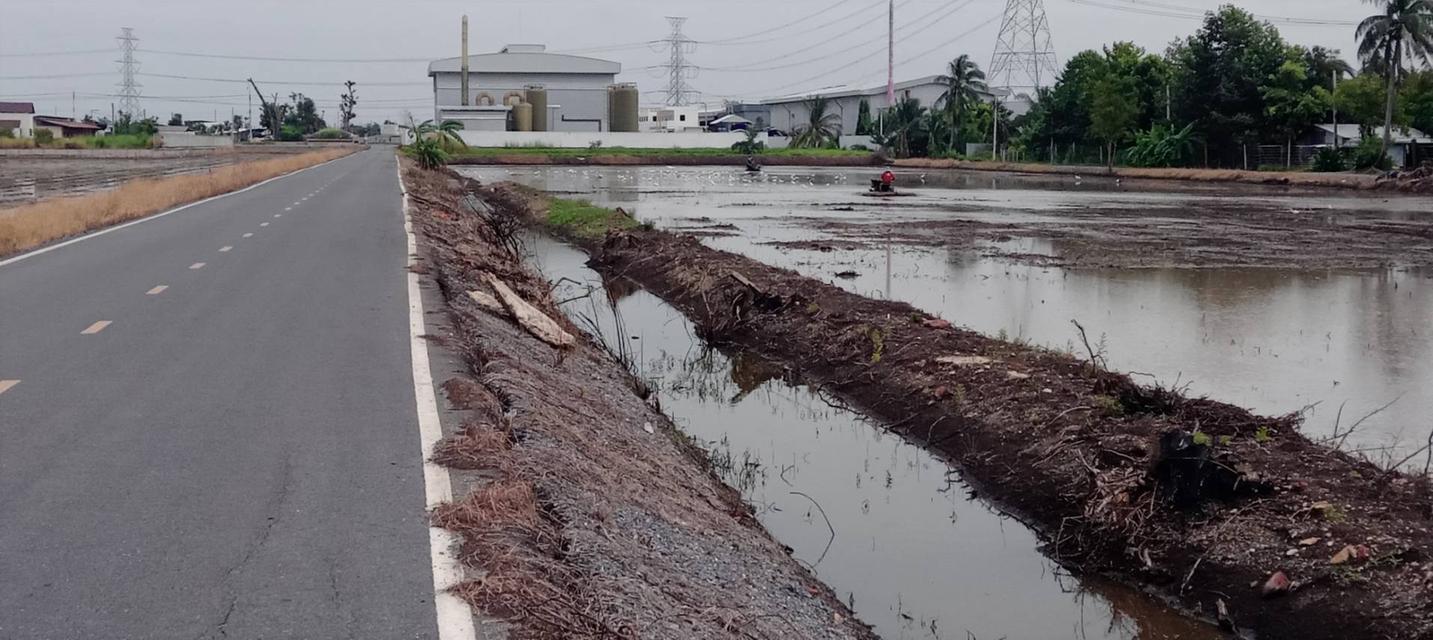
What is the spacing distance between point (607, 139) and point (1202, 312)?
11209 cm

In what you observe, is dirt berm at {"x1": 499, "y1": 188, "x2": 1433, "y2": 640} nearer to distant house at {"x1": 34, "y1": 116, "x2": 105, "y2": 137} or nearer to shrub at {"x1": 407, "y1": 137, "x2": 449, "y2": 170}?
shrub at {"x1": 407, "y1": 137, "x2": 449, "y2": 170}

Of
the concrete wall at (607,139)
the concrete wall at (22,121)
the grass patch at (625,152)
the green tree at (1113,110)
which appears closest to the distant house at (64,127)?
the concrete wall at (22,121)

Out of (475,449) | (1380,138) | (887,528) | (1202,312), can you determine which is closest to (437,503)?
(475,449)

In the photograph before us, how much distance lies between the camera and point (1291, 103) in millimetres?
82000

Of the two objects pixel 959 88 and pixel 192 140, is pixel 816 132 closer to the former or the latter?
pixel 959 88

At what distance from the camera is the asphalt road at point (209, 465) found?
5988 mm

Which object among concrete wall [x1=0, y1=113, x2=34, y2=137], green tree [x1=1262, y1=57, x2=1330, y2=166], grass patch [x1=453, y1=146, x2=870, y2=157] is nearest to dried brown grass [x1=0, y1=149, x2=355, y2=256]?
grass patch [x1=453, y1=146, x2=870, y2=157]

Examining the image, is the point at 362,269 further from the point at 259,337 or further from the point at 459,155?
the point at 459,155

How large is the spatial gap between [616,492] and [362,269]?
12.7 m

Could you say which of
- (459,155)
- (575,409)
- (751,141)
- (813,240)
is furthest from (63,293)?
(751,141)

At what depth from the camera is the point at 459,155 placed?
10669 cm

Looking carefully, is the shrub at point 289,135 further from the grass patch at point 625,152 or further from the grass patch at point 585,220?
the grass patch at point 585,220

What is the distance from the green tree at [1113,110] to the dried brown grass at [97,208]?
5610 centimetres

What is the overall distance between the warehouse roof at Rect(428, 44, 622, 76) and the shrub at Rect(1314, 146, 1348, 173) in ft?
283
